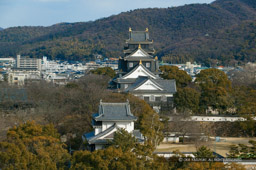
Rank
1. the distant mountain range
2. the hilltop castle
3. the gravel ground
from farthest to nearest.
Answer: the distant mountain range → the hilltop castle → the gravel ground

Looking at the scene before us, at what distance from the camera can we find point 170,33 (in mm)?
149625

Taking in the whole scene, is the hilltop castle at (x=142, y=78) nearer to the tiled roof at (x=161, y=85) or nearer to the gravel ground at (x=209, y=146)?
the tiled roof at (x=161, y=85)

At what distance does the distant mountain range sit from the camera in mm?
107938

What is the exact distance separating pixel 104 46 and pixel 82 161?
393 ft

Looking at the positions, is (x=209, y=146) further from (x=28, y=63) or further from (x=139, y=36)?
(x=28, y=63)

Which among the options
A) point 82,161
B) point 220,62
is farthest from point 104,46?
point 82,161

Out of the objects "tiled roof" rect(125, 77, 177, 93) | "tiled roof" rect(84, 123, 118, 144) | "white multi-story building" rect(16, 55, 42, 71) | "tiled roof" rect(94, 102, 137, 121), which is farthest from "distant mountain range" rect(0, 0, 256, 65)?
"tiled roof" rect(84, 123, 118, 144)

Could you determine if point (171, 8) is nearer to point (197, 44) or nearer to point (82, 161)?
point (197, 44)

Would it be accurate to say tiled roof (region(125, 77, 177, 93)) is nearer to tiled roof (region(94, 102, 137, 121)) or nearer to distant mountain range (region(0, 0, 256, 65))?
tiled roof (region(94, 102, 137, 121))

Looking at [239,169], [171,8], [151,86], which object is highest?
[171,8]

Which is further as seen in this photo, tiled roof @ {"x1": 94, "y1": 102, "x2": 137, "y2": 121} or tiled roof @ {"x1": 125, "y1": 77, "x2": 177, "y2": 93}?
tiled roof @ {"x1": 125, "y1": 77, "x2": 177, "y2": 93}

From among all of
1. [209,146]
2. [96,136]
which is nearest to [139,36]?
[209,146]

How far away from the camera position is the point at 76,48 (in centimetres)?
13075

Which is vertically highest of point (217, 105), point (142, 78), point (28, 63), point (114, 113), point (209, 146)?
point (28, 63)
